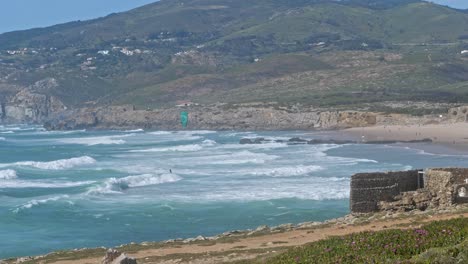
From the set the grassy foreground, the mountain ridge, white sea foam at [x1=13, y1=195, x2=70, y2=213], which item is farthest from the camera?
the mountain ridge

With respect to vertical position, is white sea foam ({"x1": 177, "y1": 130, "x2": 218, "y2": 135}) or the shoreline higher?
the shoreline

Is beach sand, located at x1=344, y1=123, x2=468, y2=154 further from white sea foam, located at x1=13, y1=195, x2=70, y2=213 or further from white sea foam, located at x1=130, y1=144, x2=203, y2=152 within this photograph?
white sea foam, located at x1=13, y1=195, x2=70, y2=213

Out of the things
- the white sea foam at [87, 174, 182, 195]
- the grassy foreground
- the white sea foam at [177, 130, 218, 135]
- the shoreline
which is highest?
the grassy foreground

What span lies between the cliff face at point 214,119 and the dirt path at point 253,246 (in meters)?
70.2

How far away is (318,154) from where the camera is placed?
195 ft

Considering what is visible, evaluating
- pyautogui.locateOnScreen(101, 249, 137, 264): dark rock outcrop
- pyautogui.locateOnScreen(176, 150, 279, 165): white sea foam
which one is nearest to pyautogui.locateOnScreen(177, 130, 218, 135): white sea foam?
→ pyautogui.locateOnScreen(176, 150, 279, 165): white sea foam

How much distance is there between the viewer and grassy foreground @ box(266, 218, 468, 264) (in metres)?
11.0

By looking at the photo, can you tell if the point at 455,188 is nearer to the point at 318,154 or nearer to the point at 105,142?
the point at 318,154

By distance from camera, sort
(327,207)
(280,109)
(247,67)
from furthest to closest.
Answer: (247,67), (280,109), (327,207)

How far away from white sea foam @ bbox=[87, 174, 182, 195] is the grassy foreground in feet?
96.9

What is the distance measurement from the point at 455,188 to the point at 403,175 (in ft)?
4.52

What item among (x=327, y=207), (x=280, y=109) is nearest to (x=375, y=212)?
(x=327, y=207)

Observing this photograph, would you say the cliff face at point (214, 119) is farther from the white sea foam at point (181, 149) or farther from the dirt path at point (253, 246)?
the dirt path at point (253, 246)

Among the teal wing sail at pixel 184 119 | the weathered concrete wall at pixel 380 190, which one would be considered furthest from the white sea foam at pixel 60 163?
the teal wing sail at pixel 184 119
